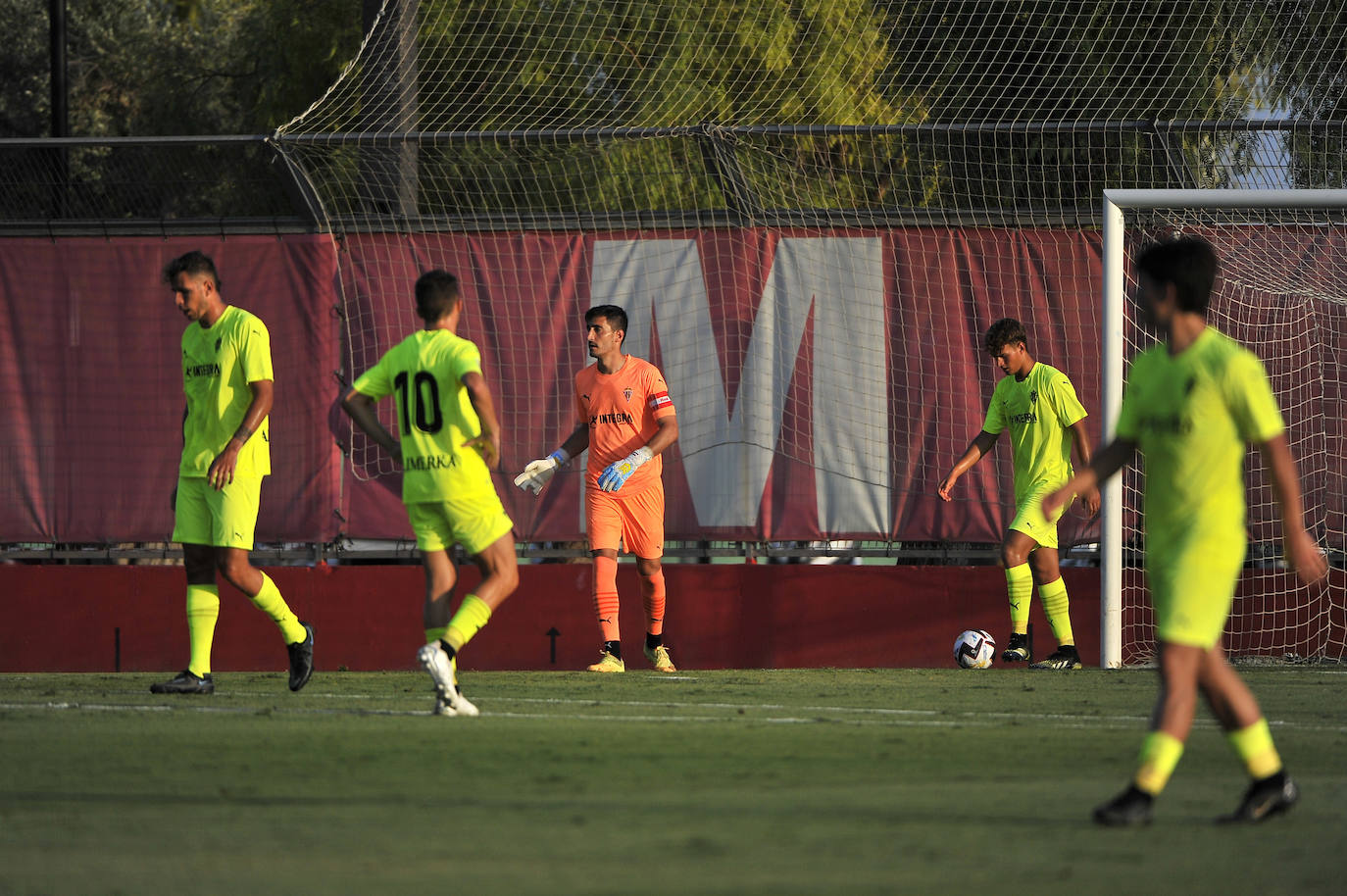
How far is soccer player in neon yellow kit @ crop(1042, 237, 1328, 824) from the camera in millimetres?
4988

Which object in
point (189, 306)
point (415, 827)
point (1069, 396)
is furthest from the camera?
point (1069, 396)

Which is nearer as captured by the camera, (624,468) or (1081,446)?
(624,468)

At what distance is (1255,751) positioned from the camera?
5.04m

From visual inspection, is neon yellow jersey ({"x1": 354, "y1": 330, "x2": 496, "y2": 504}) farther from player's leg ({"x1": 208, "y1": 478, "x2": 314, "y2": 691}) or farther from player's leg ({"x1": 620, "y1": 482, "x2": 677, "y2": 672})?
player's leg ({"x1": 620, "y1": 482, "x2": 677, "y2": 672})

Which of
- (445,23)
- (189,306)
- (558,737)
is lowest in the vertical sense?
(558,737)

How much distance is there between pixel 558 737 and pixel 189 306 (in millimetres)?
3220

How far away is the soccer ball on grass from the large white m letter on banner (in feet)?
5.21

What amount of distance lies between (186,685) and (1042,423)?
18.2 feet

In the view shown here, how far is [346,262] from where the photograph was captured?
13039 mm

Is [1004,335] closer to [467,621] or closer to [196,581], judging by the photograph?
[467,621]

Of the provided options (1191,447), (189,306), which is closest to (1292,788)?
(1191,447)

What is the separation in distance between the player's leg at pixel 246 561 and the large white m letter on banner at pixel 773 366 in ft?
14.9

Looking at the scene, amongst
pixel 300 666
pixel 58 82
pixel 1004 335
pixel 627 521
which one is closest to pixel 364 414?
pixel 300 666

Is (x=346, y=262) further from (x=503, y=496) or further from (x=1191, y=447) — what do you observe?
(x=1191, y=447)
